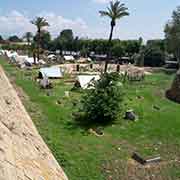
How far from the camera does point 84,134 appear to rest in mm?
14672

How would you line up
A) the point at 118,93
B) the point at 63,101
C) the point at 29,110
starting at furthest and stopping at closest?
the point at 63,101, the point at 29,110, the point at 118,93

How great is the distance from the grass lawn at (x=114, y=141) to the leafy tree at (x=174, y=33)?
27670 mm

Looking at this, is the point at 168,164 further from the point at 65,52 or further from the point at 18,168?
the point at 65,52

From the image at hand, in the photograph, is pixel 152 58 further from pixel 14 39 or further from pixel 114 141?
pixel 14 39

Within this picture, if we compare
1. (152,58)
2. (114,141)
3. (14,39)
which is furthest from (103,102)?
(14,39)

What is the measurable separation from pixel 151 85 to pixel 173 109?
37.6ft

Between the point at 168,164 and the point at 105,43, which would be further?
the point at 105,43

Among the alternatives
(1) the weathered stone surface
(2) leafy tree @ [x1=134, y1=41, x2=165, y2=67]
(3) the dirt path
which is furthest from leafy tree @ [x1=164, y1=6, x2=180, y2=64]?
(3) the dirt path

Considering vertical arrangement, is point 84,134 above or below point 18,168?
below

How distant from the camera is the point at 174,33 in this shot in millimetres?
47781

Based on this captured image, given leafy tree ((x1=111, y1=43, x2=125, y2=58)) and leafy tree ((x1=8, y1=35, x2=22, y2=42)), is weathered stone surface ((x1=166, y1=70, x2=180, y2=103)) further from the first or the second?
leafy tree ((x1=8, y1=35, x2=22, y2=42))

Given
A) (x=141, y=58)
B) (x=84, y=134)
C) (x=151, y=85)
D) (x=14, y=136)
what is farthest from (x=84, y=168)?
(x=141, y=58)

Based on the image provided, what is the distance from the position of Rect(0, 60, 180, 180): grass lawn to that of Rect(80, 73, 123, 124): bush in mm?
680

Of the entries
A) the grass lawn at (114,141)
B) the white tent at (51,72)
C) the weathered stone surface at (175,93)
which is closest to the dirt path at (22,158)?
the grass lawn at (114,141)
